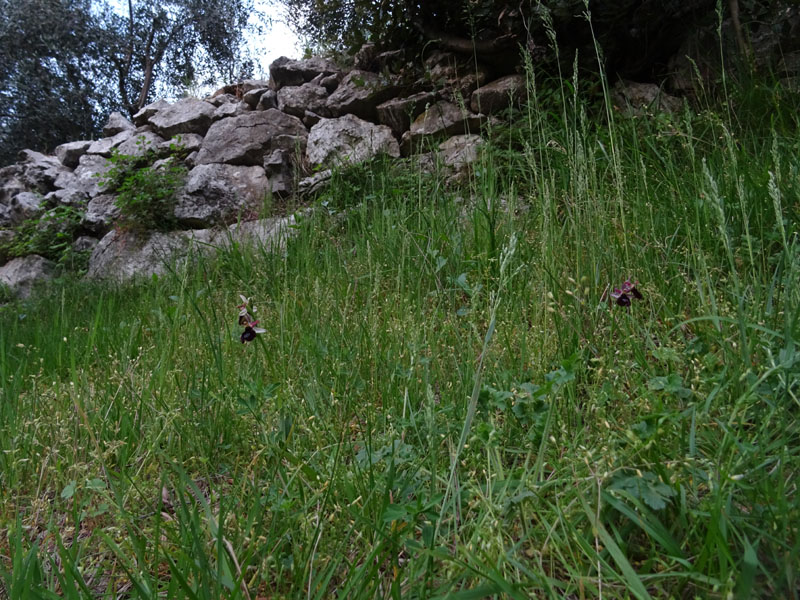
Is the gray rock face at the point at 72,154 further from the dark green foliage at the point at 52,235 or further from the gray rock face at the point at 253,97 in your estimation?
the gray rock face at the point at 253,97

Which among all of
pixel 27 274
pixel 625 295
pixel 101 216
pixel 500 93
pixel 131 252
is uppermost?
pixel 500 93

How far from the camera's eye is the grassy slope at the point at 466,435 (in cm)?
88

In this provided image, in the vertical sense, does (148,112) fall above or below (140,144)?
above

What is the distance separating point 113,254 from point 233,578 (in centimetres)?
559

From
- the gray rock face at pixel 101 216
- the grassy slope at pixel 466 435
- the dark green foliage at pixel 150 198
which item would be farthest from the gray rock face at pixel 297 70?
the grassy slope at pixel 466 435

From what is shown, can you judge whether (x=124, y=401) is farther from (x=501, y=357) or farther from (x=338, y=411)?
(x=501, y=357)

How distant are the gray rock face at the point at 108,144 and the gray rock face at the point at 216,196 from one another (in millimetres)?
2414

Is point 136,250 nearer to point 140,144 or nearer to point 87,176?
point 140,144

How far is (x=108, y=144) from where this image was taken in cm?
754

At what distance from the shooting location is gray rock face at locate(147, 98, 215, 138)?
6.61 m

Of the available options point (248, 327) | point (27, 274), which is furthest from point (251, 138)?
point (248, 327)

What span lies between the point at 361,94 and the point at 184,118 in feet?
8.76

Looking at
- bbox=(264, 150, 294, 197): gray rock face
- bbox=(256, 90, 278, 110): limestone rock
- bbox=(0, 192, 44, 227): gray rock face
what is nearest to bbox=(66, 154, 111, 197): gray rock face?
bbox=(0, 192, 44, 227): gray rock face

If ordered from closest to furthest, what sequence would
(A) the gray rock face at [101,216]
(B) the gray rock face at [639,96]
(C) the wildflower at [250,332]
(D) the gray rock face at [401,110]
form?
(C) the wildflower at [250,332], (B) the gray rock face at [639,96], (D) the gray rock face at [401,110], (A) the gray rock face at [101,216]
